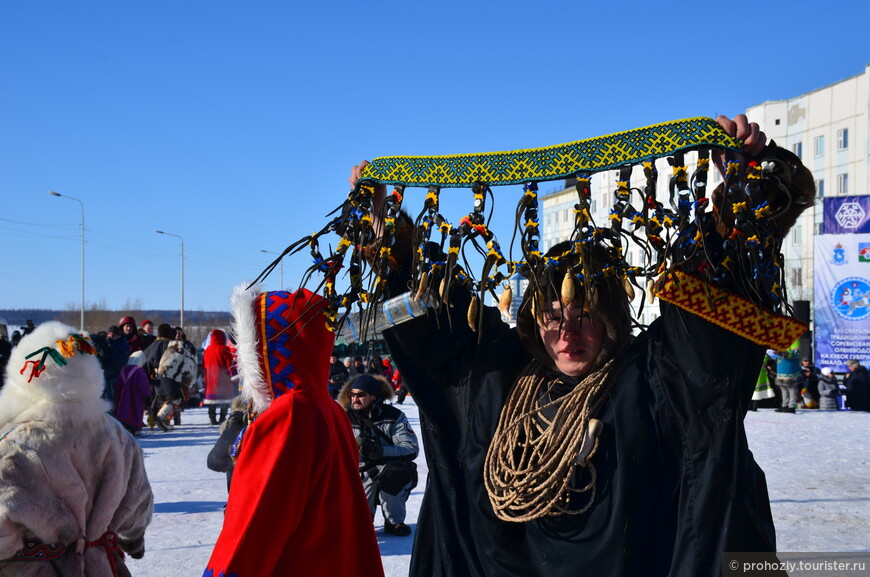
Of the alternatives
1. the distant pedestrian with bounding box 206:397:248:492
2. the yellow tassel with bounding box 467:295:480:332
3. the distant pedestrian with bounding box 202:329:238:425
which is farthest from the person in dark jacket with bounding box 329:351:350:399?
the yellow tassel with bounding box 467:295:480:332

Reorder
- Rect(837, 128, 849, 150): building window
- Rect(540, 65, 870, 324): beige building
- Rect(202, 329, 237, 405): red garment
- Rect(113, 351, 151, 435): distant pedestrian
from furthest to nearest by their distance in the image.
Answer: Rect(837, 128, 849, 150): building window → Rect(540, 65, 870, 324): beige building → Rect(202, 329, 237, 405): red garment → Rect(113, 351, 151, 435): distant pedestrian

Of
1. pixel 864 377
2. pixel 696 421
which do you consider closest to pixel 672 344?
pixel 696 421

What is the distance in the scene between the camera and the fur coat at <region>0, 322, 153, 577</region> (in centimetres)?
357

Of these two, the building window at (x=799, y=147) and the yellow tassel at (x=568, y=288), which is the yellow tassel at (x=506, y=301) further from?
the building window at (x=799, y=147)

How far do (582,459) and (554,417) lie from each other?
0.19 metres

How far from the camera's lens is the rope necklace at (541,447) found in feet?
8.54

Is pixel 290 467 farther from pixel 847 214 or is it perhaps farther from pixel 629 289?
pixel 847 214

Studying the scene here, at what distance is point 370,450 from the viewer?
694 cm

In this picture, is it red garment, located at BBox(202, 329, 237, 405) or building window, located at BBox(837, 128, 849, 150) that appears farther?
building window, located at BBox(837, 128, 849, 150)

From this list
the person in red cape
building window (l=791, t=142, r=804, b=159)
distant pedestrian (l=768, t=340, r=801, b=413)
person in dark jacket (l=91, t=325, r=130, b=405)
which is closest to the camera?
the person in red cape

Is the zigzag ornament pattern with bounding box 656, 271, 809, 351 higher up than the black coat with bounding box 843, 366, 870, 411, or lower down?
higher up

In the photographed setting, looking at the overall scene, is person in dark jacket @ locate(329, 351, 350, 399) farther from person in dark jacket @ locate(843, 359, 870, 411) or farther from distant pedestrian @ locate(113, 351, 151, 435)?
person in dark jacket @ locate(843, 359, 870, 411)

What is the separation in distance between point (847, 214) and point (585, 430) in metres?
17.3

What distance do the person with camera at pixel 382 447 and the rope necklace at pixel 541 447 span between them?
168 inches
